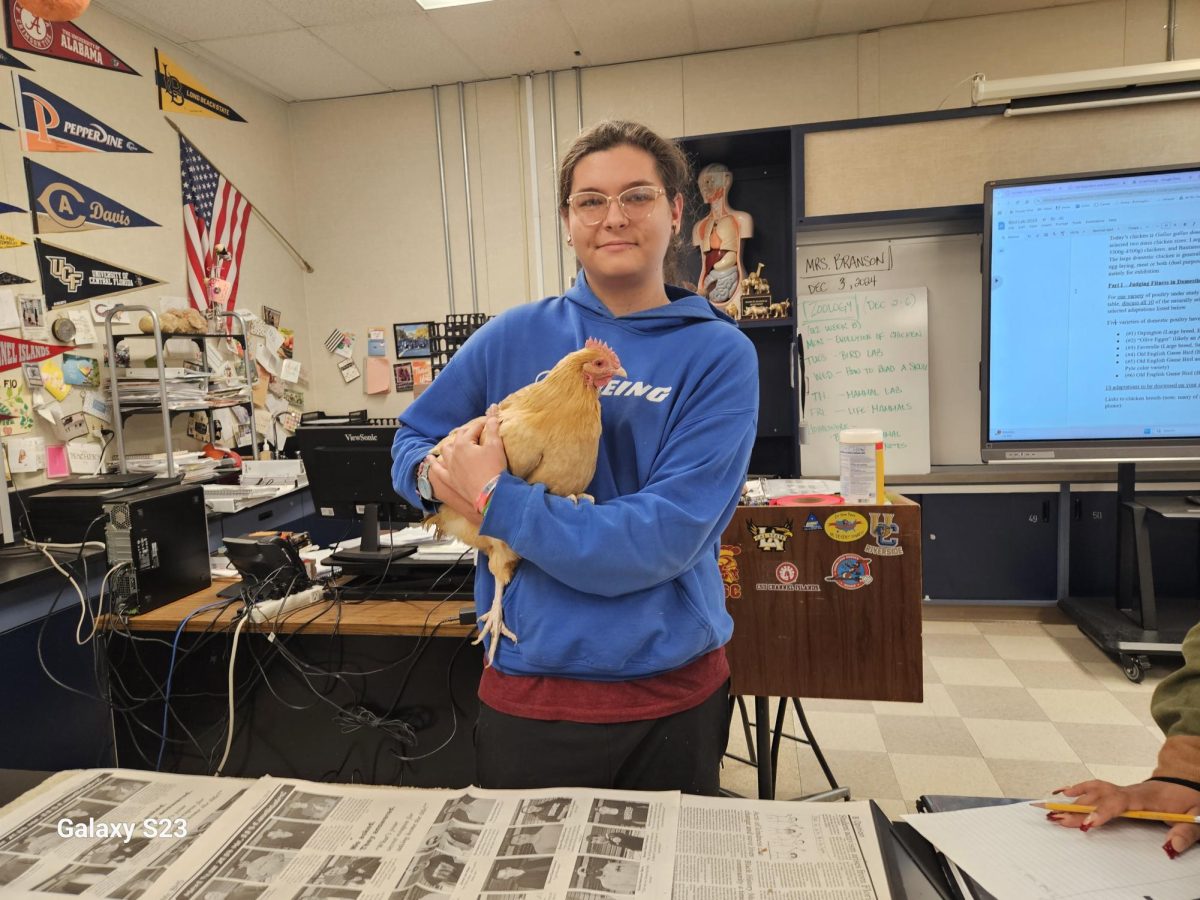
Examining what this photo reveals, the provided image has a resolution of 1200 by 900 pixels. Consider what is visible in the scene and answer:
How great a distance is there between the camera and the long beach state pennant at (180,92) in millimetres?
3557

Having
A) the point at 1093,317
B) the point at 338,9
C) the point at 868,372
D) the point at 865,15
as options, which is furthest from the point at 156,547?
the point at 865,15

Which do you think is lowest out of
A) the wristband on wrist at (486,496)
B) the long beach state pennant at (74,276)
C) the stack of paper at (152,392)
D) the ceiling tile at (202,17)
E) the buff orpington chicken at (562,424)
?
the wristband on wrist at (486,496)

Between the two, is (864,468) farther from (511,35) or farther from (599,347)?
(511,35)

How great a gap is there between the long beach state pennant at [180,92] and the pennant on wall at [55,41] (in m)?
0.23

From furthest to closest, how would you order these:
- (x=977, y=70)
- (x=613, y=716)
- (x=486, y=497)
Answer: (x=977, y=70) < (x=613, y=716) < (x=486, y=497)

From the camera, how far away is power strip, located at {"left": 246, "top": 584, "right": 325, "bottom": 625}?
1.73 meters

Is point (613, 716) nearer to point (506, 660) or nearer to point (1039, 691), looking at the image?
point (506, 660)

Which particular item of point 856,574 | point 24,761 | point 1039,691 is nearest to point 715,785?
point 856,574

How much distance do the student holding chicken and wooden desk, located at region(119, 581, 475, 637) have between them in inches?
24.0

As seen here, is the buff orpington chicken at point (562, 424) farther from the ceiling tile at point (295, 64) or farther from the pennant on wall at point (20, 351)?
the ceiling tile at point (295, 64)

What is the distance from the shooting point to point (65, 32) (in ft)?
9.90

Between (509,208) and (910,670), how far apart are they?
367cm

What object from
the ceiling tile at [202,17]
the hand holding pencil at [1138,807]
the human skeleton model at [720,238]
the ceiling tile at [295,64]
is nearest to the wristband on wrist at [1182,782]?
the hand holding pencil at [1138,807]

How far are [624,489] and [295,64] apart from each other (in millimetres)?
4125
